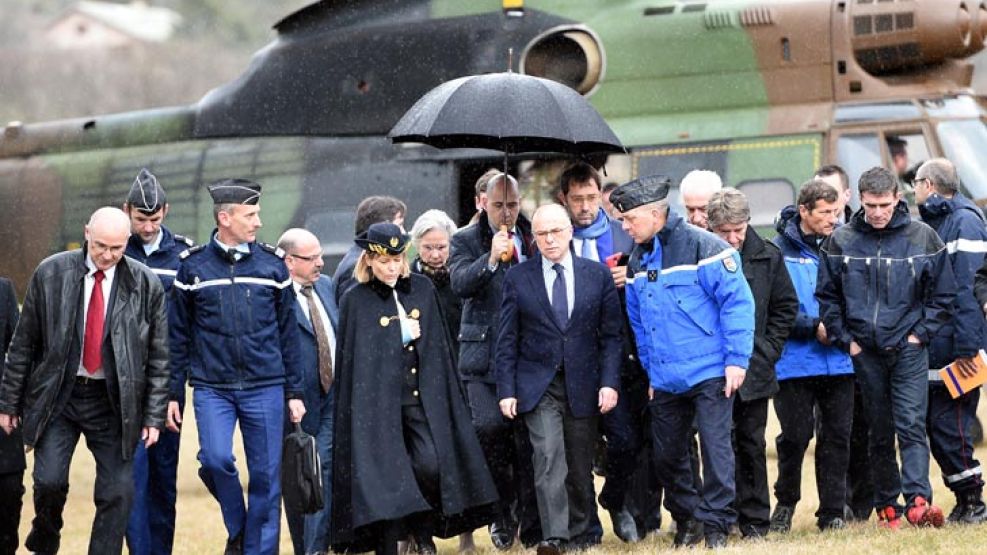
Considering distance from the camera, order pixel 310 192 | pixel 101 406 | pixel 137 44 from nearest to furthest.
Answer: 1. pixel 101 406
2. pixel 310 192
3. pixel 137 44

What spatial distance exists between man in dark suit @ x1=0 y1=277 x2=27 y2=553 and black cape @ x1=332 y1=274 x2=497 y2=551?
1790mm

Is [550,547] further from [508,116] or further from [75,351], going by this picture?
[75,351]

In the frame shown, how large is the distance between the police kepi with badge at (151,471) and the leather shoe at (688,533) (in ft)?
8.35

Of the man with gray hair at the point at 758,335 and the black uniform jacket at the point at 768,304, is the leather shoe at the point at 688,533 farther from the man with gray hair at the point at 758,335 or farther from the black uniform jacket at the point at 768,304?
the black uniform jacket at the point at 768,304

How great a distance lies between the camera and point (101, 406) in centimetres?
751

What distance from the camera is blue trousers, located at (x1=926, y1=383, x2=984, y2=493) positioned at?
8.30 metres

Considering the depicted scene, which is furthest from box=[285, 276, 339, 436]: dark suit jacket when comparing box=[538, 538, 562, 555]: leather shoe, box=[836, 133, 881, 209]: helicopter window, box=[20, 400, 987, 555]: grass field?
box=[836, 133, 881, 209]: helicopter window

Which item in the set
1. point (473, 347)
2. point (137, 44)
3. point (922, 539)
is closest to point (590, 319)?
point (473, 347)

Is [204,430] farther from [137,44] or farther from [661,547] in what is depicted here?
[137,44]

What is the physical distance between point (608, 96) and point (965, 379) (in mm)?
4912

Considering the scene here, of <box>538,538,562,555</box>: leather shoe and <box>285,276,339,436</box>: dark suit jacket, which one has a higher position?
<box>285,276,339,436</box>: dark suit jacket

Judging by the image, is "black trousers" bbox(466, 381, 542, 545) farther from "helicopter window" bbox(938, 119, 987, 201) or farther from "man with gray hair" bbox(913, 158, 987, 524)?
"helicopter window" bbox(938, 119, 987, 201)

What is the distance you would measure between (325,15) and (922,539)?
744 cm

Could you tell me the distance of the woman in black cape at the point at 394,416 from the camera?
297 inches
